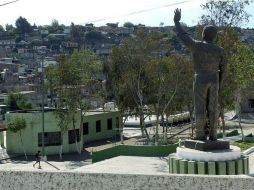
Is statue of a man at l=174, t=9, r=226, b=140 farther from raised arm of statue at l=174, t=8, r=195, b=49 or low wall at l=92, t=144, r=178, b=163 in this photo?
low wall at l=92, t=144, r=178, b=163

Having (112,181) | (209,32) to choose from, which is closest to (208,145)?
(209,32)

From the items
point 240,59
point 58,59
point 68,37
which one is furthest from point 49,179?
point 68,37

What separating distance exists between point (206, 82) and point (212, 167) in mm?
2152

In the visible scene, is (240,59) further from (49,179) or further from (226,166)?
(49,179)

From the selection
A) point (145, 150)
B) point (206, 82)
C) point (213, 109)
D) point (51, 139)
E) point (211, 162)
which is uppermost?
point (206, 82)

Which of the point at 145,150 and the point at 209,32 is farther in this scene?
the point at 145,150

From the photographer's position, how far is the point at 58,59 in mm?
36125

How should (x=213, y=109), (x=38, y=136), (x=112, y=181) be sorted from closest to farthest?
(x=112, y=181)
(x=213, y=109)
(x=38, y=136)

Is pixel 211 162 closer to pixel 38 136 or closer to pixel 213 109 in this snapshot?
pixel 213 109

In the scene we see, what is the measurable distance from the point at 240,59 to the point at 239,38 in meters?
1.54

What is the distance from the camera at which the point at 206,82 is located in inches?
523

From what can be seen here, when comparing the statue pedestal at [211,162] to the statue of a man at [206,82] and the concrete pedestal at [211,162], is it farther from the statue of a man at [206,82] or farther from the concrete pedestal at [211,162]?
the statue of a man at [206,82]

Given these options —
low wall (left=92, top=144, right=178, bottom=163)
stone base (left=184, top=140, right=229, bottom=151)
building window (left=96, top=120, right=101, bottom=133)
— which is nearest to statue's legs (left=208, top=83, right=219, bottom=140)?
stone base (left=184, top=140, right=229, bottom=151)

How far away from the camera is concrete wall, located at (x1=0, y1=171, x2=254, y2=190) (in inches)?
355
